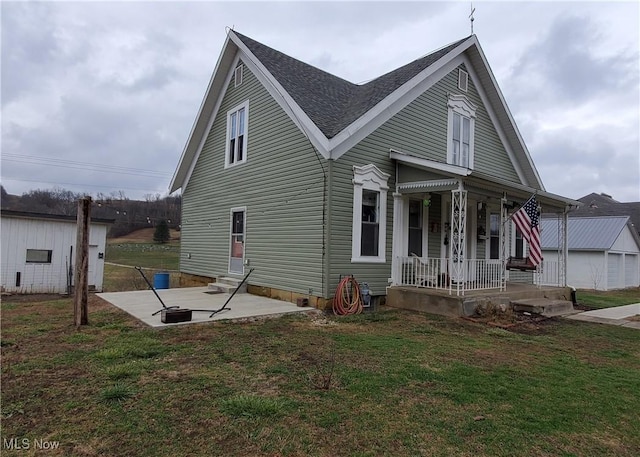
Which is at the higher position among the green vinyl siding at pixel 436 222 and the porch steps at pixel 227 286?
the green vinyl siding at pixel 436 222

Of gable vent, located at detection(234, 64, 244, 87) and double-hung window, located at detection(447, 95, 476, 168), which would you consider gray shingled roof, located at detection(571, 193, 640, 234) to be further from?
gable vent, located at detection(234, 64, 244, 87)

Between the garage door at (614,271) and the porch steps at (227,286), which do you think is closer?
the porch steps at (227,286)

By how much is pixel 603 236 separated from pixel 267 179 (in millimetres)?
19305

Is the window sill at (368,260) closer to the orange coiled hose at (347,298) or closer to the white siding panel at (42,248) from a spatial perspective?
the orange coiled hose at (347,298)

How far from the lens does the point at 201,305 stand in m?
8.79

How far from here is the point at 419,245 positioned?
1040cm

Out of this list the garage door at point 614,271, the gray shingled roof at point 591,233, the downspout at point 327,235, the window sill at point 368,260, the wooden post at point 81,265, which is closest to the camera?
the wooden post at point 81,265

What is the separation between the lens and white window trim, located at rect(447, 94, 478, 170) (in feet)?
38.2

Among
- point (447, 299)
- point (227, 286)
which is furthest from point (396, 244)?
point (227, 286)

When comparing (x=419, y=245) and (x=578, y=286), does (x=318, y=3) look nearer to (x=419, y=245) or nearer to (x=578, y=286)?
(x=419, y=245)

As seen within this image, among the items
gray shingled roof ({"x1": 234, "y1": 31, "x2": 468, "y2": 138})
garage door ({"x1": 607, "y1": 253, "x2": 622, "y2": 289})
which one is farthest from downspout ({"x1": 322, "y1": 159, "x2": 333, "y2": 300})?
garage door ({"x1": 607, "y1": 253, "x2": 622, "y2": 289})

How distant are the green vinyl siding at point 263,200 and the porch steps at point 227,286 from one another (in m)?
0.41

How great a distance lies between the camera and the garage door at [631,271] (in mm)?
22053

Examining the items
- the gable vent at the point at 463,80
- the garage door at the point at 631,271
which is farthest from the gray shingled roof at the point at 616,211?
the gable vent at the point at 463,80
